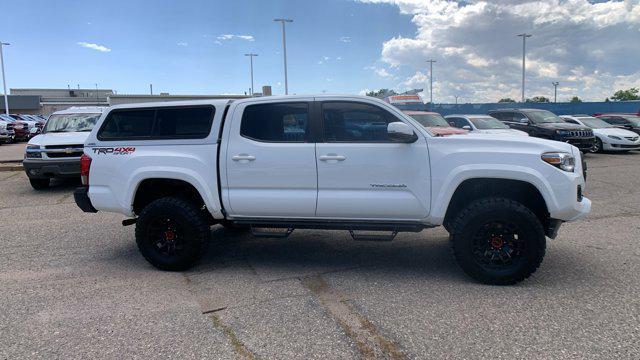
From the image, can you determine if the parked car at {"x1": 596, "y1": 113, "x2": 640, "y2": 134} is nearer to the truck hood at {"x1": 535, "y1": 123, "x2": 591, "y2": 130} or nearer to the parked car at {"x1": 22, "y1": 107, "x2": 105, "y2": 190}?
the truck hood at {"x1": 535, "y1": 123, "x2": 591, "y2": 130}

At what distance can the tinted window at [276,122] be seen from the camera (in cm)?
487

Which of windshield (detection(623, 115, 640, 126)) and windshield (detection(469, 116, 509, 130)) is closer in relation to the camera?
windshield (detection(469, 116, 509, 130))

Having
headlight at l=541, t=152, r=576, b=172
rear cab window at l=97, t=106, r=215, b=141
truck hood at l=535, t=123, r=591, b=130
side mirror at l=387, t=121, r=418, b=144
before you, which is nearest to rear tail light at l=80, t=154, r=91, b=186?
rear cab window at l=97, t=106, r=215, b=141

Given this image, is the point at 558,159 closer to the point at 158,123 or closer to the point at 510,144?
the point at 510,144

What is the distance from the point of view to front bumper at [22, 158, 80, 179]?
1004 centimetres

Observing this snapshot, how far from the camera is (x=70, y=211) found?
8406mm

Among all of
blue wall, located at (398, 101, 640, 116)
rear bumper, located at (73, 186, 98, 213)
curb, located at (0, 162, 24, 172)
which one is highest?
blue wall, located at (398, 101, 640, 116)

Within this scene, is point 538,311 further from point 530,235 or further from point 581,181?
point 581,181

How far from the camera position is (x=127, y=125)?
5.28 m

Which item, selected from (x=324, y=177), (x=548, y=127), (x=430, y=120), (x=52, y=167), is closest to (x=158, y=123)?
(x=324, y=177)

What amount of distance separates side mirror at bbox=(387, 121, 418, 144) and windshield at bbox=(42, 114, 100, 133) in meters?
9.34

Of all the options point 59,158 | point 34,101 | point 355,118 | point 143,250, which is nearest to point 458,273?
point 355,118

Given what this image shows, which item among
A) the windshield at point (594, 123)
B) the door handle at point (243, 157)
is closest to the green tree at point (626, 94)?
the windshield at point (594, 123)

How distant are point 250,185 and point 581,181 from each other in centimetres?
333
